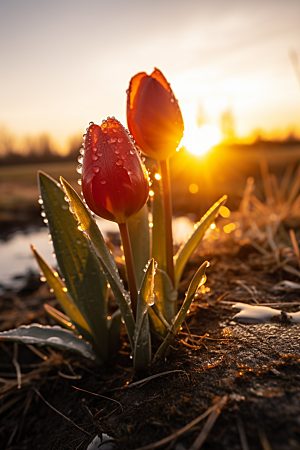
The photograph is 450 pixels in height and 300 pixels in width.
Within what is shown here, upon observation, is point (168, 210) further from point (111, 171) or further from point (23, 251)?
point (23, 251)

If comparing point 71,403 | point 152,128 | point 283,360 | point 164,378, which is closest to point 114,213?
point 152,128

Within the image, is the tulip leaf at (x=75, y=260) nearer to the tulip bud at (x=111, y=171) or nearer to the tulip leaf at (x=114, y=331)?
the tulip leaf at (x=114, y=331)

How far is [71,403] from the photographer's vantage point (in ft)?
4.24

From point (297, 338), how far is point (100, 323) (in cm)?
74

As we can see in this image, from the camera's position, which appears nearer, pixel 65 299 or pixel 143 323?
pixel 143 323

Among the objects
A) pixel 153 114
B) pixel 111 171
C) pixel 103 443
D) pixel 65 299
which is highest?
pixel 153 114

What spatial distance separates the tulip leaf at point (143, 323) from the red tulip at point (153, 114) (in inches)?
17.3

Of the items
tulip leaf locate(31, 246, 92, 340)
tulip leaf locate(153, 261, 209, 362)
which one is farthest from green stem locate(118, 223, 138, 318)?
tulip leaf locate(31, 246, 92, 340)

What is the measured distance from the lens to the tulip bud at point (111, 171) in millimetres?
916

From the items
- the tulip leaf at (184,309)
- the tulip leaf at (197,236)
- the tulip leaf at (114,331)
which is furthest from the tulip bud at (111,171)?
the tulip leaf at (114,331)

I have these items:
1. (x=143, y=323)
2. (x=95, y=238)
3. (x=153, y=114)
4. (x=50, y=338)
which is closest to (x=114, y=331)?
(x=50, y=338)

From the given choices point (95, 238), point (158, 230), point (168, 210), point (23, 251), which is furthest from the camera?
point (23, 251)

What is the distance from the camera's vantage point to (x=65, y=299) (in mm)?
1443

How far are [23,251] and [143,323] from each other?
4.07m
